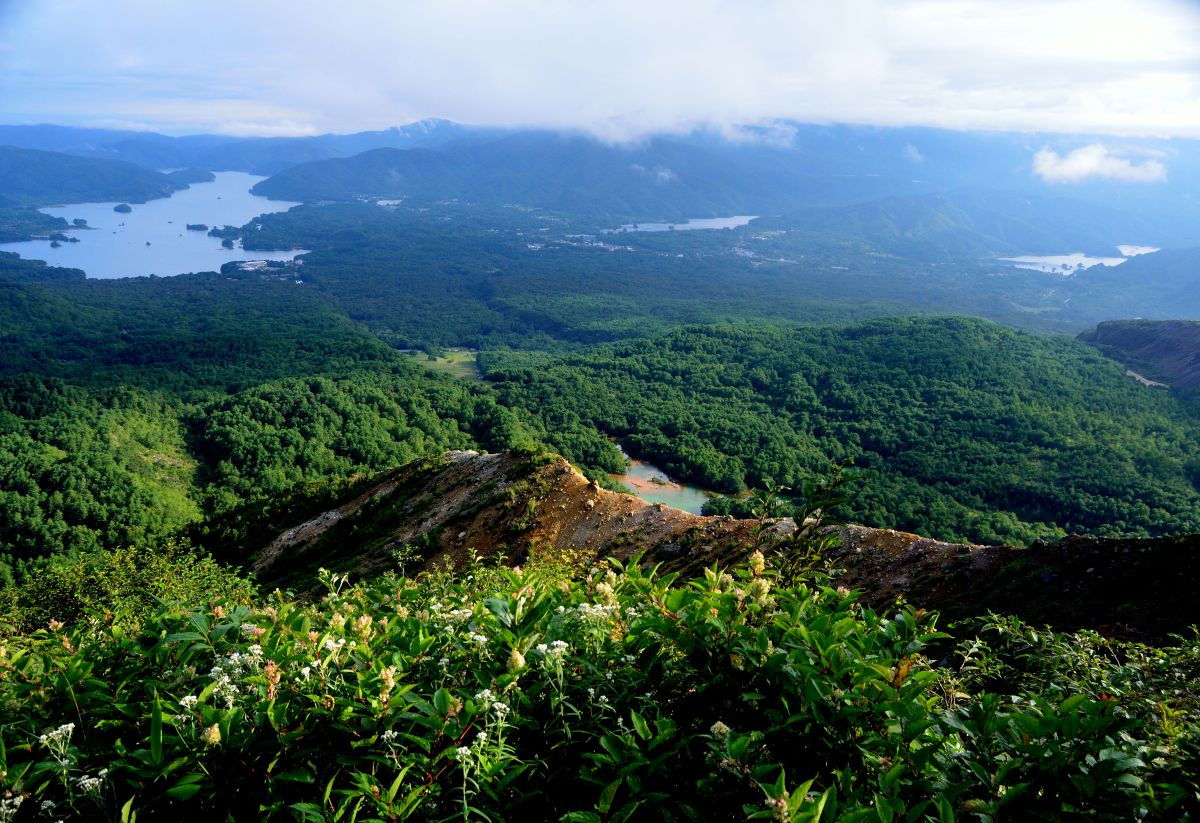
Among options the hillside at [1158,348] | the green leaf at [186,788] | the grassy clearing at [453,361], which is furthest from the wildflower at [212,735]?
the grassy clearing at [453,361]

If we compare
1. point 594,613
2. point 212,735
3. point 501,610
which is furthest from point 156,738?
point 594,613

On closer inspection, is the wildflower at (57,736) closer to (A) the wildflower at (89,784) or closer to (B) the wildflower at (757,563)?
(A) the wildflower at (89,784)

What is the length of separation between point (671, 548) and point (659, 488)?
35.8m

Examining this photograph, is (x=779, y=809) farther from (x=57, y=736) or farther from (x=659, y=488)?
(x=659, y=488)

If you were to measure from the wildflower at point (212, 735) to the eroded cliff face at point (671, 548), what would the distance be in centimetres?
369

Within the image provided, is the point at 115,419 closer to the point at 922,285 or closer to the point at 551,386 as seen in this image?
the point at 551,386

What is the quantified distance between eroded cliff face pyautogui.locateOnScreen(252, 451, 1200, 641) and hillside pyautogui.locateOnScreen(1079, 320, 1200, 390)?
255ft

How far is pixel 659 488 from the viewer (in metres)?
55.0

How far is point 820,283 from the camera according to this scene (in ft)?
569

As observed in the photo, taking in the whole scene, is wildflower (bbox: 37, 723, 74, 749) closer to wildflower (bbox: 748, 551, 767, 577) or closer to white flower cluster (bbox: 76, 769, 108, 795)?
white flower cluster (bbox: 76, 769, 108, 795)

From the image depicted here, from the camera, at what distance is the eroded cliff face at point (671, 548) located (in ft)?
42.7

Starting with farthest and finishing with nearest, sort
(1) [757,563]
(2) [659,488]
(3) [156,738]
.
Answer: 1. (2) [659,488]
2. (1) [757,563]
3. (3) [156,738]

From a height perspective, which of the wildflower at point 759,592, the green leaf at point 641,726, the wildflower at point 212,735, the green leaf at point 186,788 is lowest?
the green leaf at point 186,788

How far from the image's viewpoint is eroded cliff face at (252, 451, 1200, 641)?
13.0 metres
